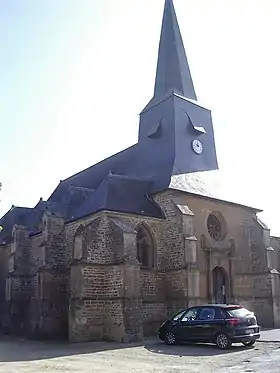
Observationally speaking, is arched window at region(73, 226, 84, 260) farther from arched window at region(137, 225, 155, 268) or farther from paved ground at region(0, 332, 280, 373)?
paved ground at region(0, 332, 280, 373)

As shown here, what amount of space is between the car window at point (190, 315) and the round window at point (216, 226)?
9.20 m

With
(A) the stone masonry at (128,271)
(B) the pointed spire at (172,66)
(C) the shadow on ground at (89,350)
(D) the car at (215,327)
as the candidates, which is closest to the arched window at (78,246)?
(A) the stone masonry at (128,271)

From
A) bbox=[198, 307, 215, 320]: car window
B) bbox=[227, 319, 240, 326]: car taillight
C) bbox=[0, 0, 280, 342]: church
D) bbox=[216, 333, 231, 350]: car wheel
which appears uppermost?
bbox=[0, 0, 280, 342]: church

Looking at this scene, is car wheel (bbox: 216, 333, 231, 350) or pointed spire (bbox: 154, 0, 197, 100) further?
pointed spire (bbox: 154, 0, 197, 100)

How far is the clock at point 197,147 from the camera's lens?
89.7ft

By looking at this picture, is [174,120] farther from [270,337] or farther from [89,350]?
[89,350]

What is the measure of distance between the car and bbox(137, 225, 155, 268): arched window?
21.1ft

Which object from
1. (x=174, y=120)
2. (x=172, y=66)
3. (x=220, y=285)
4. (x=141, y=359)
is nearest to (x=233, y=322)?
(x=141, y=359)

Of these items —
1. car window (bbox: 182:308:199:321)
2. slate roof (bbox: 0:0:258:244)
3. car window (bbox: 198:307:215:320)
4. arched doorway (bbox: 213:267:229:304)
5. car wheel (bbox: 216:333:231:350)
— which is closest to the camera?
car wheel (bbox: 216:333:231:350)

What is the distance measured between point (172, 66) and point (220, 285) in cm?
1495

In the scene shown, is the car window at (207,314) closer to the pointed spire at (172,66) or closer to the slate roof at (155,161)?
the slate roof at (155,161)

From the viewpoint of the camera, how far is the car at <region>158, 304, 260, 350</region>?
533 inches

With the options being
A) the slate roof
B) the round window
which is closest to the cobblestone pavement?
the slate roof

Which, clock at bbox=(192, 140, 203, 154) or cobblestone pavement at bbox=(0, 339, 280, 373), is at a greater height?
clock at bbox=(192, 140, 203, 154)
